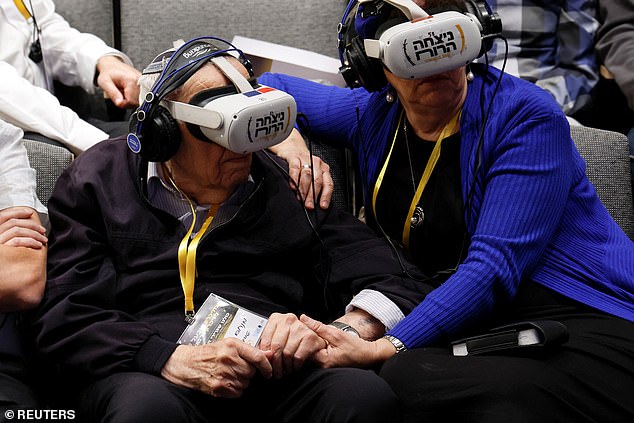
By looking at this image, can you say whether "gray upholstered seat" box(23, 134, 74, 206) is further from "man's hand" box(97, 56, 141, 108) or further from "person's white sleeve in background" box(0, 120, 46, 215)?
"man's hand" box(97, 56, 141, 108)


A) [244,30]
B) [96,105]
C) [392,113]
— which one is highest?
[392,113]

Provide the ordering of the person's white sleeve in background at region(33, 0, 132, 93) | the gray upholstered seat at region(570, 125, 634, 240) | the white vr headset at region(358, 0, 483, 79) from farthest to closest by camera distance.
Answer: the person's white sleeve in background at region(33, 0, 132, 93) → the gray upholstered seat at region(570, 125, 634, 240) → the white vr headset at region(358, 0, 483, 79)

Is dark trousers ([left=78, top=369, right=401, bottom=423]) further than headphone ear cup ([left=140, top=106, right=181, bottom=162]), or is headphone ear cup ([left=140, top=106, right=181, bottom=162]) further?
headphone ear cup ([left=140, top=106, right=181, bottom=162])

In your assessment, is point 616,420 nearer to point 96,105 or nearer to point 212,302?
point 212,302

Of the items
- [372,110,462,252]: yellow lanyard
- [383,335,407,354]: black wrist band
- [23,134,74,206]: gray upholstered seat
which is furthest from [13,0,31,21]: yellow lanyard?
[383,335,407,354]: black wrist band

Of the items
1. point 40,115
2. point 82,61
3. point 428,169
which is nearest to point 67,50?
point 82,61

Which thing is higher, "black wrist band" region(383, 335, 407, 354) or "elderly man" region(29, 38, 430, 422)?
"elderly man" region(29, 38, 430, 422)

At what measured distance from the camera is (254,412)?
5.32 feet

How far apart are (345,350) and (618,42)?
5.04 feet

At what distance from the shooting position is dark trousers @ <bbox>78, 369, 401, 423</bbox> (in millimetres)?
1442

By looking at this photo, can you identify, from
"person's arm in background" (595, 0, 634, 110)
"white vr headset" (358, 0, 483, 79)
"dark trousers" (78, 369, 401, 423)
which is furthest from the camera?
"person's arm in background" (595, 0, 634, 110)

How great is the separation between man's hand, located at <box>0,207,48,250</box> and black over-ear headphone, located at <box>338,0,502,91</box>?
27.0 inches

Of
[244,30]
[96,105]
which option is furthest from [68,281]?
[244,30]

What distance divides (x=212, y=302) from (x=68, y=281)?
0.27 metres
